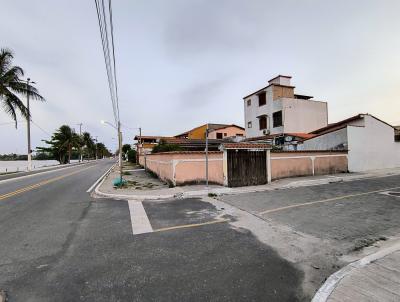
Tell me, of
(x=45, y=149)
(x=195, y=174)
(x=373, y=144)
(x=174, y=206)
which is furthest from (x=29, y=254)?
(x=45, y=149)

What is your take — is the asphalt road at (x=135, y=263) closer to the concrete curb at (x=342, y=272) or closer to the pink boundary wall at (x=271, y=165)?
the concrete curb at (x=342, y=272)

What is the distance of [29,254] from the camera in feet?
16.1

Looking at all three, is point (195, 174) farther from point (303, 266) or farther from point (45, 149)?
point (45, 149)

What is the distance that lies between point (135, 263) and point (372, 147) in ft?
82.5

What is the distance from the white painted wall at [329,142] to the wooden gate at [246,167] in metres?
9.88

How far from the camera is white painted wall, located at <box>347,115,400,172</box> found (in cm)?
2061

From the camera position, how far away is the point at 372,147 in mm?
21859


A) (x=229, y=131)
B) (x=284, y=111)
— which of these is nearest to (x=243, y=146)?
(x=284, y=111)

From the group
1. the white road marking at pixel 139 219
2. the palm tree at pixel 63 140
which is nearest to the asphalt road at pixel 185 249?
the white road marking at pixel 139 219

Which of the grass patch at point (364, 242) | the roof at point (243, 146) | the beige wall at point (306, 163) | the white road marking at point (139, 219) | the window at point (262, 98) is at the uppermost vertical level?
the window at point (262, 98)

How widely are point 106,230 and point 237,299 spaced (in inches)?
179

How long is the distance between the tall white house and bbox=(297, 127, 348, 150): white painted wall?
332 inches

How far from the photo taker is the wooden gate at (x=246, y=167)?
14.3 meters

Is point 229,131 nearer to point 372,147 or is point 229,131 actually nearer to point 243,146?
point 372,147
